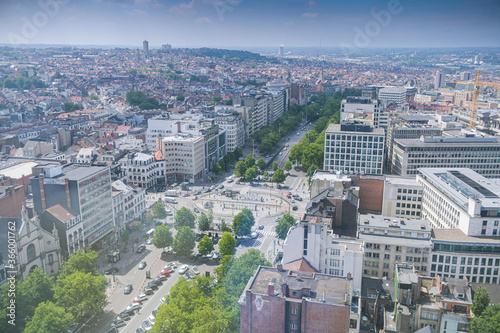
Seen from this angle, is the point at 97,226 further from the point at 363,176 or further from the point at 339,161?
the point at 339,161

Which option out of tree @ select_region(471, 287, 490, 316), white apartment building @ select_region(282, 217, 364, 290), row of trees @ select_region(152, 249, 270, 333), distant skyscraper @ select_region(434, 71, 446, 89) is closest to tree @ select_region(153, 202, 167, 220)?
row of trees @ select_region(152, 249, 270, 333)

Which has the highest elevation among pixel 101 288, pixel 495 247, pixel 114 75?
pixel 114 75

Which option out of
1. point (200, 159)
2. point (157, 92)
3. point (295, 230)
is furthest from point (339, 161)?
point (157, 92)

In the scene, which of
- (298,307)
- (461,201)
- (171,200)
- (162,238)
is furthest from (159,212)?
(461,201)

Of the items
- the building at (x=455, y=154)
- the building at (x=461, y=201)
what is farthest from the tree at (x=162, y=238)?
the building at (x=455, y=154)

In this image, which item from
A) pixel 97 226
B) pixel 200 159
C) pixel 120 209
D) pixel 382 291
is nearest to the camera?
pixel 382 291

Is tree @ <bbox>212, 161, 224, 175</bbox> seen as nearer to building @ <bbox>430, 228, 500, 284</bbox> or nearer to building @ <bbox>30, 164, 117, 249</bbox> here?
building @ <bbox>30, 164, 117, 249</bbox>

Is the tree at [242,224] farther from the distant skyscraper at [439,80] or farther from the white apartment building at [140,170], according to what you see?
the distant skyscraper at [439,80]
